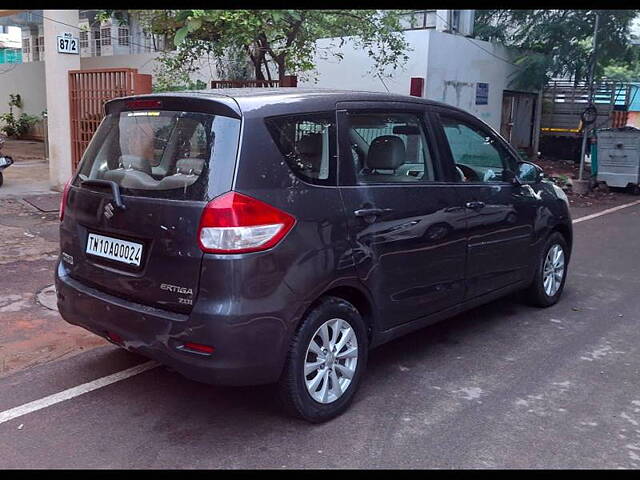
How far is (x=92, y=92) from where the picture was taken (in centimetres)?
1040

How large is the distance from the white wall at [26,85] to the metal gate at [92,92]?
1164 cm

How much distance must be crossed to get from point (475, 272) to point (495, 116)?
37.2ft

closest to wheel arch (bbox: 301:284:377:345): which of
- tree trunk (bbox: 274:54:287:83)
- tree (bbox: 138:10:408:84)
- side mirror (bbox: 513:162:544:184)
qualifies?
side mirror (bbox: 513:162:544:184)

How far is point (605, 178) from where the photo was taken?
13914 millimetres

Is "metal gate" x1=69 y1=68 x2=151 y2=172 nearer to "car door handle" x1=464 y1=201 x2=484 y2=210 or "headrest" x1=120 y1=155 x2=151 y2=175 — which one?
"headrest" x1=120 y1=155 x2=151 y2=175

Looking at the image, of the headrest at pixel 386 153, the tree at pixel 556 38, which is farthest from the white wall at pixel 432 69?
the headrest at pixel 386 153

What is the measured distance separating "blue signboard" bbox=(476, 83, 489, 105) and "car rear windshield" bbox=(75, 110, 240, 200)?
37.7ft

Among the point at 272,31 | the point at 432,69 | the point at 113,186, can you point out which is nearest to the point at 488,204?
the point at 113,186

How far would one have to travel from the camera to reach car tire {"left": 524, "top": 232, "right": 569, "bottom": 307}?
18.0 feet

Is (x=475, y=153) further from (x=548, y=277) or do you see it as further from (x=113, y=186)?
(x=113, y=186)

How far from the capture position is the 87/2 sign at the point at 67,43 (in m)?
10.6

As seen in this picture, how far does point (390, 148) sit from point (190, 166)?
1367 mm

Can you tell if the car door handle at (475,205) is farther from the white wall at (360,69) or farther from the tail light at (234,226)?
the white wall at (360,69)

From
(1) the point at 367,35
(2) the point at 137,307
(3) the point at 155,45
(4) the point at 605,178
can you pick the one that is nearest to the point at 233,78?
(1) the point at 367,35
